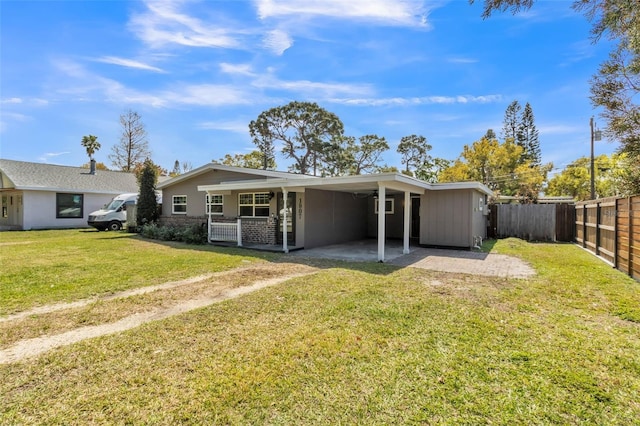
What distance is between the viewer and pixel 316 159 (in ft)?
Result: 113

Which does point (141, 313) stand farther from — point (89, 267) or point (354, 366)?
point (89, 267)

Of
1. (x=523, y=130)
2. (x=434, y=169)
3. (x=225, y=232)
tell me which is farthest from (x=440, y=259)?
(x=523, y=130)

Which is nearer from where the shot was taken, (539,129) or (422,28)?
(422,28)

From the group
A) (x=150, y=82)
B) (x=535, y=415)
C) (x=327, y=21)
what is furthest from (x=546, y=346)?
(x=150, y=82)

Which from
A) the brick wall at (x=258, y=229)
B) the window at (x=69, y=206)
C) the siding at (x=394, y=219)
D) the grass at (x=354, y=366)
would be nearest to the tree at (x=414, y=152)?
the siding at (x=394, y=219)

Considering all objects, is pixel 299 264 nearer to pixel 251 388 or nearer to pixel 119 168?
pixel 251 388

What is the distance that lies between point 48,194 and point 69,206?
1250 millimetres

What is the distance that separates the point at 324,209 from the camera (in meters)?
12.0

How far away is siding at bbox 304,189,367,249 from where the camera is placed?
1133cm

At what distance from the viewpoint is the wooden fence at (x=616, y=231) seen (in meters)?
6.41

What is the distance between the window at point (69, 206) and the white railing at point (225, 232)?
1290cm

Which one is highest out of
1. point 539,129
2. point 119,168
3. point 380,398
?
point 539,129

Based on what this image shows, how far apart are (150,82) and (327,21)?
7.97 metres

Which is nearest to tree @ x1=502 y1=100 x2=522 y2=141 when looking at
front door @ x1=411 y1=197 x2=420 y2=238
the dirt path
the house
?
the house
